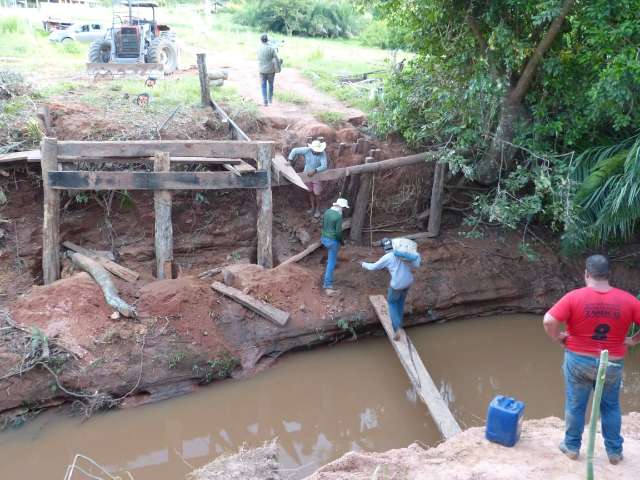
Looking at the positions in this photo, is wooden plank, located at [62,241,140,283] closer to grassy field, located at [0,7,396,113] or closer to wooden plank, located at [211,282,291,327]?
wooden plank, located at [211,282,291,327]

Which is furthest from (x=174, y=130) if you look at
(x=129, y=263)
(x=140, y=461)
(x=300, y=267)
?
(x=140, y=461)

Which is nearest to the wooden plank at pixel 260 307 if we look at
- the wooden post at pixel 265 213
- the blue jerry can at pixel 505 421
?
the wooden post at pixel 265 213

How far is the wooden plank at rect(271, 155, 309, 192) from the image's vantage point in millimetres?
9168

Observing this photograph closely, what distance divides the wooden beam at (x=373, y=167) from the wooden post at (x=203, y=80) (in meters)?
2.85

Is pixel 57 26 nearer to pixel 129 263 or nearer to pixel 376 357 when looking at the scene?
pixel 129 263

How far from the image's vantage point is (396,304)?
27.4ft

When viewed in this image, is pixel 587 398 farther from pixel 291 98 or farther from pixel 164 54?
pixel 164 54

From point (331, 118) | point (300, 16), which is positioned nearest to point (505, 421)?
point (331, 118)

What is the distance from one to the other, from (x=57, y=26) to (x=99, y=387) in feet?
62.4

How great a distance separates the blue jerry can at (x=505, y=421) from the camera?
511 cm

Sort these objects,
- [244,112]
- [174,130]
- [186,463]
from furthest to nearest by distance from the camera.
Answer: [244,112] < [174,130] < [186,463]

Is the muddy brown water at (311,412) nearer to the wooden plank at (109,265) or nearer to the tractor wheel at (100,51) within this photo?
the wooden plank at (109,265)

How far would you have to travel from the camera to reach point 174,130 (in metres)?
10.6

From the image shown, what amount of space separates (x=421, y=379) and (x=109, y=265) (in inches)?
191
